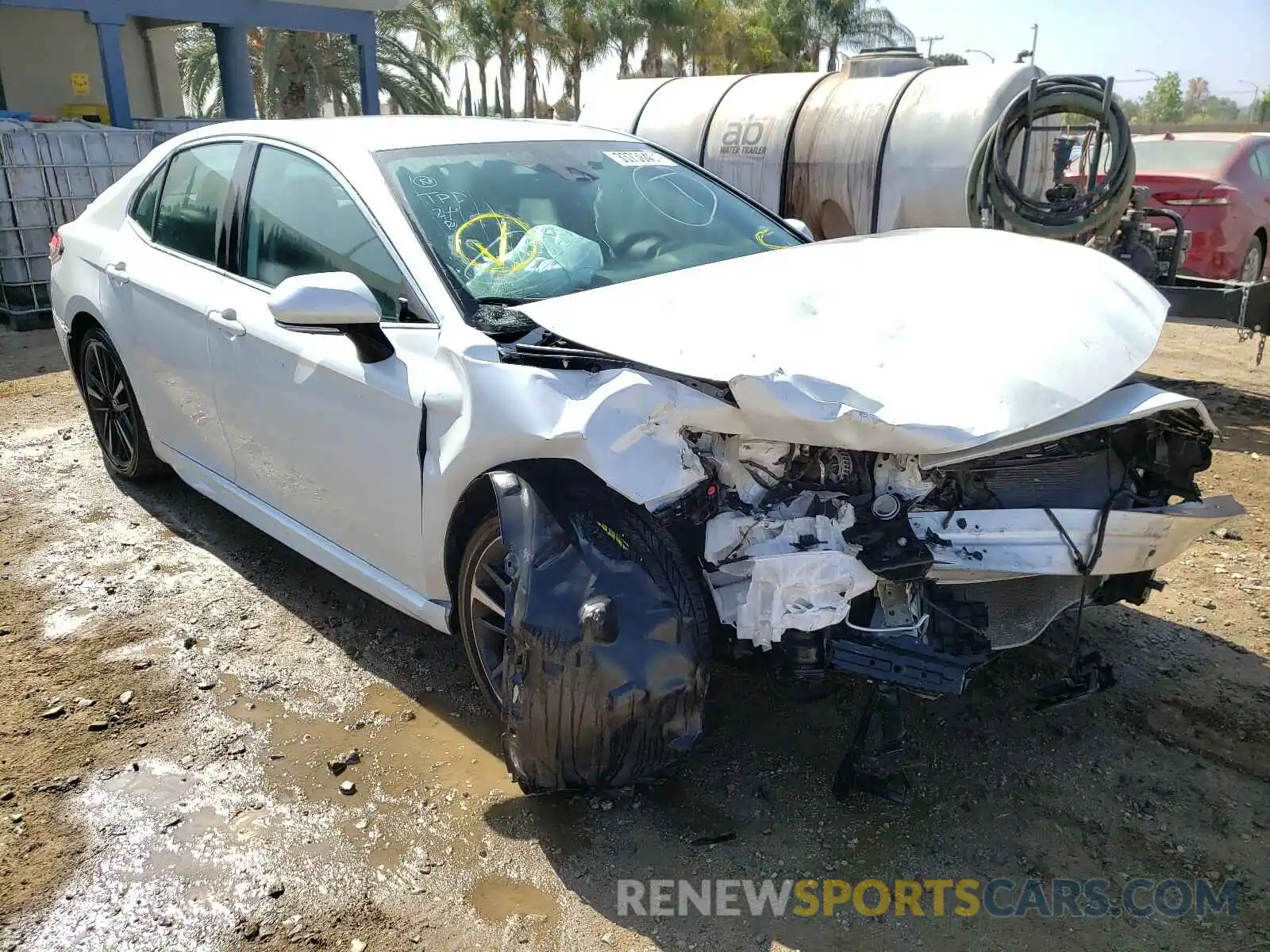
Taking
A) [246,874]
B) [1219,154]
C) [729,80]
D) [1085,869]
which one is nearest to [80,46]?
[729,80]

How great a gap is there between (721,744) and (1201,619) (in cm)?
202

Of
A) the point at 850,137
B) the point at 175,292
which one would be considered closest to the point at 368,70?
the point at 850,137

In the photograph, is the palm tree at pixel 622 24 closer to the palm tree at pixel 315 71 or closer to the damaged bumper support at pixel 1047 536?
the palm tree at pixel 315 71

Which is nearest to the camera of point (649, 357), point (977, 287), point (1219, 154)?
point (649, 357)

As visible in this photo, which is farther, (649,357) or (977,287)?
(977,287)

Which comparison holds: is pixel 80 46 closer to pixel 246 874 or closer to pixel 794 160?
pixel 794 160

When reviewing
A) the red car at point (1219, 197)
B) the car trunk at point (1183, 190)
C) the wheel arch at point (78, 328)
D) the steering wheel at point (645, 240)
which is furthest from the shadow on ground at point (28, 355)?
the car trunk at point (1183, 190)

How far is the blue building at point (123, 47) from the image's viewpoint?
13.3 m

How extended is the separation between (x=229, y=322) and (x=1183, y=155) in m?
9.13

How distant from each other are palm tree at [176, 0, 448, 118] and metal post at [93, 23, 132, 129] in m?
4.77

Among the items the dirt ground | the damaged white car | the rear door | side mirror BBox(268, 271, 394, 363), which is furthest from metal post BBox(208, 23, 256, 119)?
side mirror BBox(268, 271, 394, 363)

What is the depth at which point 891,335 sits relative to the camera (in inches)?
96.2

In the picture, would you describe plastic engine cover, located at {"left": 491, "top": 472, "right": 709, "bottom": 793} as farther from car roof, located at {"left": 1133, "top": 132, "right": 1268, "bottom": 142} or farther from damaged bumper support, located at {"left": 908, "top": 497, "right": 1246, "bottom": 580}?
car roof, located at {"left": 1133, "top": 132, "right": 1268, "bottom": 142}

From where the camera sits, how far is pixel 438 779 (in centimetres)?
284
